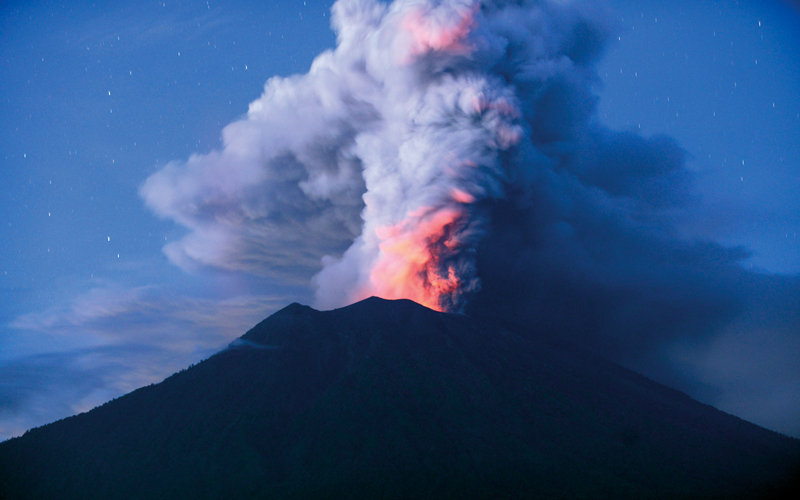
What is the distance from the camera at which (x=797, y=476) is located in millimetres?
46281

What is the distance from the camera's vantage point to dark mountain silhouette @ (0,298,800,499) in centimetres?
4169

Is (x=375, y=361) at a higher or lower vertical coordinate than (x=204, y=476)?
higher

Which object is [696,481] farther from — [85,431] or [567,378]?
[85,431]

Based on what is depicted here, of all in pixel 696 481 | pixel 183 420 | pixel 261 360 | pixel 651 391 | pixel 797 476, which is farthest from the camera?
pixel 651 391

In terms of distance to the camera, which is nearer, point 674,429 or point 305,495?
point 305,495

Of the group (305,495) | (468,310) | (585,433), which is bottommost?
(305,495)

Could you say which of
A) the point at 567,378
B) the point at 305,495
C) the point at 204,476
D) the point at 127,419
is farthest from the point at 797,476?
the point at 127,419

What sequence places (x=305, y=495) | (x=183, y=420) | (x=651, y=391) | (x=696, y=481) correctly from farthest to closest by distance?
1. (x=651, y=391)
2. (x=183, y=420)
3. (x=696, y=481)
4. (x=305, y=495)

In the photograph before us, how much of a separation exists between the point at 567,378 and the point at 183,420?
112ft

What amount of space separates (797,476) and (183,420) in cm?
4889

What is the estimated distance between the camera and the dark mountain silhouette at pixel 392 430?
41.7 metres

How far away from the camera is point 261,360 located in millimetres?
55531

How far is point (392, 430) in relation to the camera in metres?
45.5

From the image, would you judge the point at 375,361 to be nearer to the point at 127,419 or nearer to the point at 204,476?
the point at 204,476
